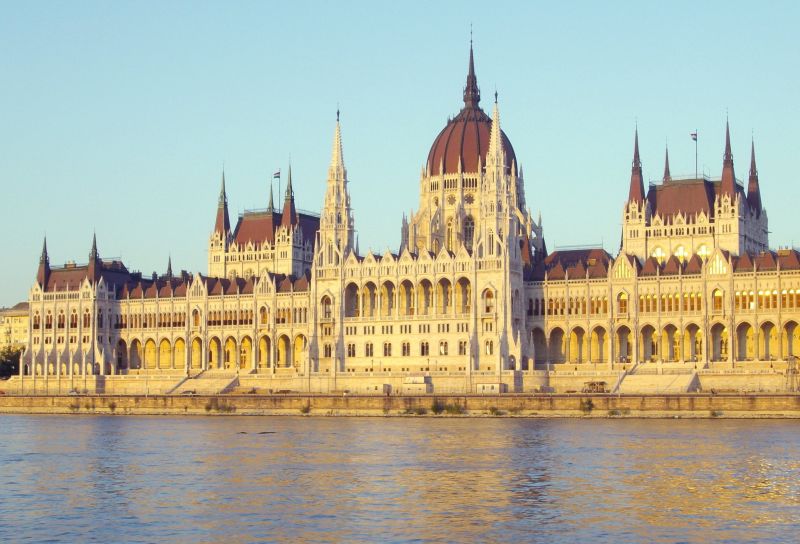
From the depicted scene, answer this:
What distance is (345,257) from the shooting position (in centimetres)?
15212

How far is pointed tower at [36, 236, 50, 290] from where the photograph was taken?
578 feet

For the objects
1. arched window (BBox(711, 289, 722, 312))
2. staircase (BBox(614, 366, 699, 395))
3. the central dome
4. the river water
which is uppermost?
the central dome

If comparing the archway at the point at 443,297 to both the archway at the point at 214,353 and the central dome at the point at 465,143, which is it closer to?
the central dome at the point at 465,143

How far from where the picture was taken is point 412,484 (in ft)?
223

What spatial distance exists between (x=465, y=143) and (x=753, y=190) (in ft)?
111

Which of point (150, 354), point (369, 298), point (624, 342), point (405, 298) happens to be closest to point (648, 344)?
point (624, 342)

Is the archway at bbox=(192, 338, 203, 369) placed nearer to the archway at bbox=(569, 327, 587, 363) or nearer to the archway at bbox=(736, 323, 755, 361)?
the archway at bbox=(569, 327, 587, 363)

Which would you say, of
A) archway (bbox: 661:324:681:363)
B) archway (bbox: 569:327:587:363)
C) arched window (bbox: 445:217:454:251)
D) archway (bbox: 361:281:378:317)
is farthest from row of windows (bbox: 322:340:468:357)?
arched window (bbox: 445:217:454:251)

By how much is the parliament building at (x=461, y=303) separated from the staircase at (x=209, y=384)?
32 centimetres

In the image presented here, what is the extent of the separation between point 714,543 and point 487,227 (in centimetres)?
9366

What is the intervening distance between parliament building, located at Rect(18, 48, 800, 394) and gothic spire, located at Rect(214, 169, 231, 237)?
6313mm

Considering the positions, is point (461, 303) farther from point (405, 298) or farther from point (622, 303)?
point (622, 303)

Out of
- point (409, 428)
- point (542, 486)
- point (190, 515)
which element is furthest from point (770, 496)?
point (409, 428)

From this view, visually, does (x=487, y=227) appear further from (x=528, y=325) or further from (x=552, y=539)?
(x=552, y=539)
